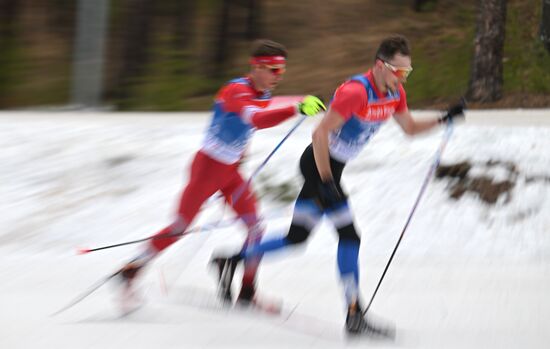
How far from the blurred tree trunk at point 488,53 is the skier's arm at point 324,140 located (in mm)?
9669

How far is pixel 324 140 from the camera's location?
4609 millimetres

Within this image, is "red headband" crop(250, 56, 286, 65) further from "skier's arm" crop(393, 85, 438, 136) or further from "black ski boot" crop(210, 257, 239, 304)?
"black ski boot" crop(210, 257, 239, 304)

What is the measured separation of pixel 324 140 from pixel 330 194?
0.30 metres

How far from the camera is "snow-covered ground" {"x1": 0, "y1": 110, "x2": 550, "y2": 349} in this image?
16.4 ft

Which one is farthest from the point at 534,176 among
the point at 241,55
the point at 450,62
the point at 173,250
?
the point at 241,55

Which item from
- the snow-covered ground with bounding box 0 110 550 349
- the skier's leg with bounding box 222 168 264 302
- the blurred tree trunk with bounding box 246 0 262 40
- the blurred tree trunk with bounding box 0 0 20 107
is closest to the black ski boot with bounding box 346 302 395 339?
the snow-covered ground with bounding box 0 110 550 349

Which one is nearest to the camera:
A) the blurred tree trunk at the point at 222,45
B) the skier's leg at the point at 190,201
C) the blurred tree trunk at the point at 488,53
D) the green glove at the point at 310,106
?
the green glove at the point at 310,106

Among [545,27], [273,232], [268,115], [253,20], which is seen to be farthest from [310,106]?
[253,20]

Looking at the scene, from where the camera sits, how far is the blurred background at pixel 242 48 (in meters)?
15.4

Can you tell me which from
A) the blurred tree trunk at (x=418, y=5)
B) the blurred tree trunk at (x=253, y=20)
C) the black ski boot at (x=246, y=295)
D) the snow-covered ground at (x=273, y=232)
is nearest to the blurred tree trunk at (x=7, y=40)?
the blurred tree trunk at (x=253, y=20)

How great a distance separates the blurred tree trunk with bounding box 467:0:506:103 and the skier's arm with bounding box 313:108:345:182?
9.67m

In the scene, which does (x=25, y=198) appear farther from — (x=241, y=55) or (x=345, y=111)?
(x=241, y=55)

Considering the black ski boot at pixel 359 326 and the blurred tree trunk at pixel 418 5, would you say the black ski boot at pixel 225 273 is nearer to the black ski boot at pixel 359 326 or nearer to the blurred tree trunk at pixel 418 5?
the black ski boot at pixel 359 326

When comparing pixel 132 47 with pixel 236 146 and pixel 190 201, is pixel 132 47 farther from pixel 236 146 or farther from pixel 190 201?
pixel 236 146
